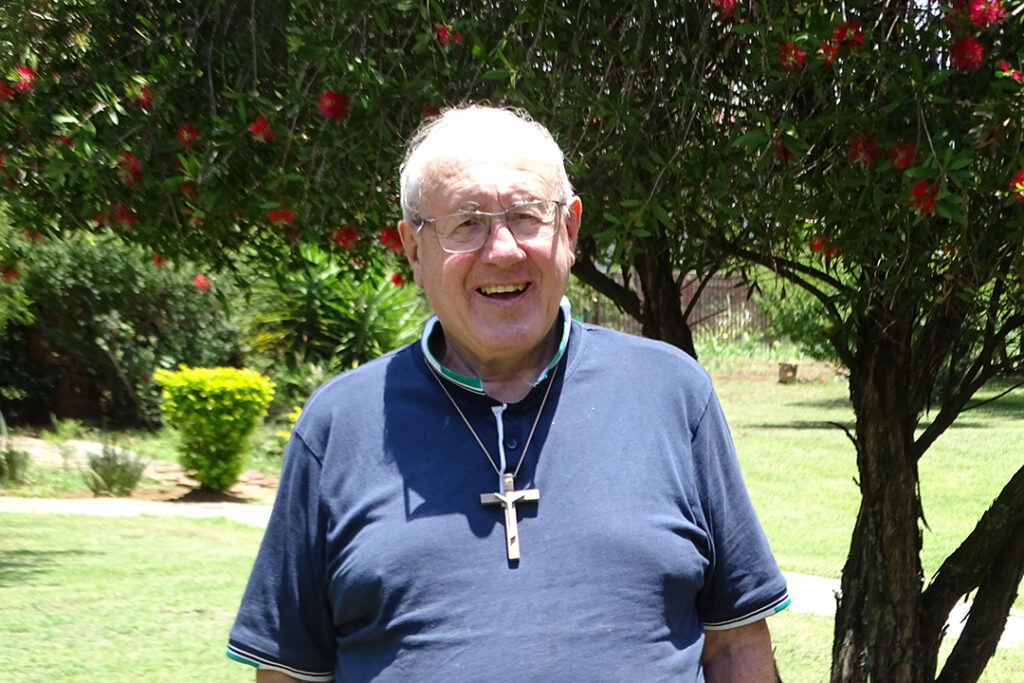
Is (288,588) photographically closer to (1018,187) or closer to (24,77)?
(1018,187)

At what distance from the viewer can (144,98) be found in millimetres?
4145

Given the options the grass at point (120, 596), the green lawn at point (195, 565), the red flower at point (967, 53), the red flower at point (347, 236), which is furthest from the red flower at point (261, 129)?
the grass at point (120, 596)

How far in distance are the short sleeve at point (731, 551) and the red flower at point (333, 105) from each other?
6.21 feet

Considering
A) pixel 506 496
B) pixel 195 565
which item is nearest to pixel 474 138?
pixel 506 496

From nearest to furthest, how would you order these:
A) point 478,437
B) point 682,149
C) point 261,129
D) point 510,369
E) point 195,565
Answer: point 478,437 → point 510,369 → point 682,149 → point 261,129 → point 195,565

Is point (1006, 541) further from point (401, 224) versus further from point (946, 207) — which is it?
point (401, 224)

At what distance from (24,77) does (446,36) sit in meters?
1.52

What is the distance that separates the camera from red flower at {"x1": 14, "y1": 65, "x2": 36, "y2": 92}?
437 cm

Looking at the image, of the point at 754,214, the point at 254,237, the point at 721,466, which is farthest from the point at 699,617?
the point at 254,237

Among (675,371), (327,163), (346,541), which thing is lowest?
(346,541)

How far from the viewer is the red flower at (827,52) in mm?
3221

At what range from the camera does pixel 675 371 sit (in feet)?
7.83

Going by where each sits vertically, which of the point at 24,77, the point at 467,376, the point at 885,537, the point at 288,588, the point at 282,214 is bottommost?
the point at 885,537

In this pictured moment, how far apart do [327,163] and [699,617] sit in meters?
2.04
